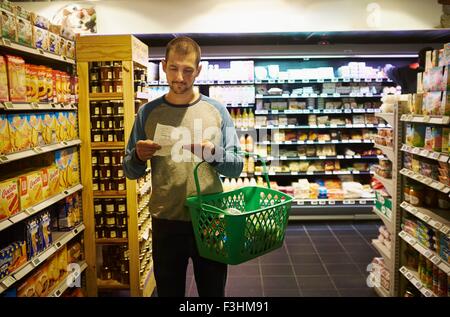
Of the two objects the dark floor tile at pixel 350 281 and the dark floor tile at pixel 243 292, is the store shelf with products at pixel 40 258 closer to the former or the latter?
the dark floor tile at pixel 243 292

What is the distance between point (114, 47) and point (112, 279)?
214cm

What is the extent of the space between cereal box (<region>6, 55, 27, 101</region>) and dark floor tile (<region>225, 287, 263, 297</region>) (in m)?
2.63

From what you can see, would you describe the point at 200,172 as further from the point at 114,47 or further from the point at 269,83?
the point at 269,83

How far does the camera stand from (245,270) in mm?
4816

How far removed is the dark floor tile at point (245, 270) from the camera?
471 cm

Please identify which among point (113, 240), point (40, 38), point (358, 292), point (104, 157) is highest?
point (40, 38)

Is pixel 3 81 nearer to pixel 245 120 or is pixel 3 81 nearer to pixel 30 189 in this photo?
pixel 30 189

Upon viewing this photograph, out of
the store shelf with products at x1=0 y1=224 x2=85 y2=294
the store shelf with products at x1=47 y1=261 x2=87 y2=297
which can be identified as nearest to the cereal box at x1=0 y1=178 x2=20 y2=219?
the store shelf with products at x1=0 y1=224 x2=85 y2=294

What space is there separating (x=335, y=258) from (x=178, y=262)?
3509 millimetres

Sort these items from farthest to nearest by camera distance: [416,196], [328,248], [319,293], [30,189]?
[328,248]
[319,293]
[416,196]
[30,189]

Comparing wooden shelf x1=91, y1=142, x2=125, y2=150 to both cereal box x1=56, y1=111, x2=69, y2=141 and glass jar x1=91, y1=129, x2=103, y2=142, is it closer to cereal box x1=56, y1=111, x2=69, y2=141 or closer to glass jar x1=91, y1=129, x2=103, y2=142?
glass jar x1=91, y1=129, x2=103, y2=142

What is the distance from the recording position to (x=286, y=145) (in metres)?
7.24

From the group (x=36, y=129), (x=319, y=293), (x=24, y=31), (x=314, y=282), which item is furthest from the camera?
(x=314, y=282)

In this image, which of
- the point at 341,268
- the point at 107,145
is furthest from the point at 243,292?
Answer: the point at 107,145
